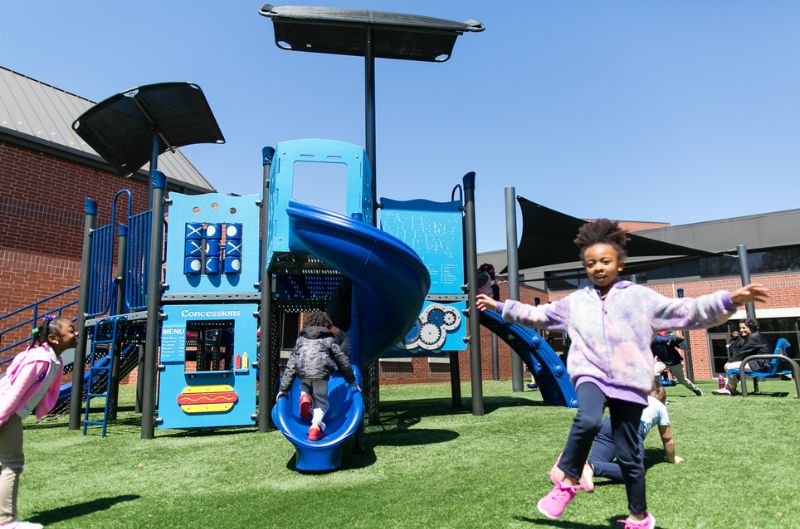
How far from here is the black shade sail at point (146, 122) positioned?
32.7ft

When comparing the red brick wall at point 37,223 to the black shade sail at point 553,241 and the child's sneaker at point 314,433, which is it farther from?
the black shade sail at point 553,241

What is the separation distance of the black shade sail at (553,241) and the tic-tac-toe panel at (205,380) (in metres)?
8.06

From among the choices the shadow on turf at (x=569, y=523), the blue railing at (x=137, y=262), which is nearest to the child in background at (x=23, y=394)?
the shadow on turf at (x=569, y=523)

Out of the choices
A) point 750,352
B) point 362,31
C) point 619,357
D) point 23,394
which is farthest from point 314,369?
point 750,352

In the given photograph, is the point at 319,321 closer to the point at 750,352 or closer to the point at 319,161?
the point at 319,161

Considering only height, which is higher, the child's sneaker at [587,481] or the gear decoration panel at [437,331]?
the gear decoration panel at [437,331]

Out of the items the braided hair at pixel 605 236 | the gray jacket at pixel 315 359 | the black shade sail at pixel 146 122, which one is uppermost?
the black shade sail at pixel 146 122

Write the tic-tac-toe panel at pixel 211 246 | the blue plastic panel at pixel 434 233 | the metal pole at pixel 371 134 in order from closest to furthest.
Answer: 1. the tic-tac-toe panel at pixel 211 246
2. the metal pole at pixel 371 134
3. the blue plastic panel at pixel 434 233

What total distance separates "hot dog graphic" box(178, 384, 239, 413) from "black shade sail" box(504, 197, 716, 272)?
338 inches

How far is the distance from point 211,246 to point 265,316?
1.41 m

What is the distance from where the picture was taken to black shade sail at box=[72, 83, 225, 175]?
392 inches

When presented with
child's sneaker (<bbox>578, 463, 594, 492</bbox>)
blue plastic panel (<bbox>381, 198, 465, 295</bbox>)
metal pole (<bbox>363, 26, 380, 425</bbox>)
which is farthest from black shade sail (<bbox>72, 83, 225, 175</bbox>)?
child's sneaker (<bbox>578, 463, 594, 492</bbox>)

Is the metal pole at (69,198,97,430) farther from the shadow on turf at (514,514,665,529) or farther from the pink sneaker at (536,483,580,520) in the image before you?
the pink sneaker at (536,483,580,520)

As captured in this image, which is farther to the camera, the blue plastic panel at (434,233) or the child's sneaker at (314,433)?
the blue plastic panel at (434,233)
